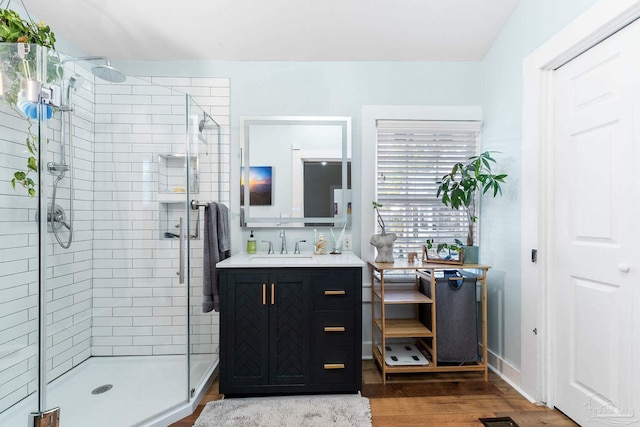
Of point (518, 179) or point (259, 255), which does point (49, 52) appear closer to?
point (259, 255)

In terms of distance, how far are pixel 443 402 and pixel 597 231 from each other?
1.37m

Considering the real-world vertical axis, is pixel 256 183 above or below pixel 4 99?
below

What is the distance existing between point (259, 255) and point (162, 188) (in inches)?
34.4

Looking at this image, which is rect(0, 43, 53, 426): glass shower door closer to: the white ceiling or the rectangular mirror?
the white ceiling

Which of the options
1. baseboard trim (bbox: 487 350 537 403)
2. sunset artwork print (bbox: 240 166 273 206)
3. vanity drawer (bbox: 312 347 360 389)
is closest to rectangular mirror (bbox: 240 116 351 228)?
sunset artwork print (bbox: 240 166 273 206)

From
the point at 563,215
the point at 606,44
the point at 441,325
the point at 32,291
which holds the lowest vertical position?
the point at 441,325

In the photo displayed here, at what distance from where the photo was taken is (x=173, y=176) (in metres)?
2.21

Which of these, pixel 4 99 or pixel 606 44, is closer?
pixel 4 99

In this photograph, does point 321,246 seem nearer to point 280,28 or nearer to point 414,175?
point 414,175

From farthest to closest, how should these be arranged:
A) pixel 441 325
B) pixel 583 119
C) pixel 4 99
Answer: pixel 441 325 → pixel 583 119 → pixel 4 99

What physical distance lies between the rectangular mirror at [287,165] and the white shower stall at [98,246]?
13.2 inches

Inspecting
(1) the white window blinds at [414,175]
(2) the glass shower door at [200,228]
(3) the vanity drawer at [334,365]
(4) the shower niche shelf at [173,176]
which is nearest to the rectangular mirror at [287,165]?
(2) the glass shower door at [200,228]

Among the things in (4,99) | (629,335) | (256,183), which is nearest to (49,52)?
(4,99)

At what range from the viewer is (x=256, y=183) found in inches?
105
